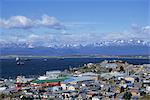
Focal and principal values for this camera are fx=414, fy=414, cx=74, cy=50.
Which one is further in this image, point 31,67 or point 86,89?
point 31,67

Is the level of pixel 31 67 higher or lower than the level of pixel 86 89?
lower

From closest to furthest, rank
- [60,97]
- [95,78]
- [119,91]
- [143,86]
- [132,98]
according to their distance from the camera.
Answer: [132,98] → [60,97] → [119,91] → [143,86] → [95,78]

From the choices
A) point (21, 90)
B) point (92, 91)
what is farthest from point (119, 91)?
point (21, 90)

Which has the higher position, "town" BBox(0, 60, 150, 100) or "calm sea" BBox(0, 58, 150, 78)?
"town" BBox(0, 60, 150, 100)

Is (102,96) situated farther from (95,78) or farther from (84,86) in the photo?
(95,78)

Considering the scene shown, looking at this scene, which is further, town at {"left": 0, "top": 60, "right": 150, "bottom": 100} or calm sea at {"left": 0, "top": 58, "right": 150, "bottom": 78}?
calm sea at {"left": 0, "top": 58, "right": 150, "bottom": 78}

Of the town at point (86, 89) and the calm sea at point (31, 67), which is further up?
the town at point (86, 89)

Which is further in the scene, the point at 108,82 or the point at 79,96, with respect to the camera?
the point at 108,82

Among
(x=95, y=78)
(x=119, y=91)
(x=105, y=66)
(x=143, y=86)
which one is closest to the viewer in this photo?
(x=119, y=91)

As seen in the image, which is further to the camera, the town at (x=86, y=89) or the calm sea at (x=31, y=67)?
the calm sea at (x=31, y=67)

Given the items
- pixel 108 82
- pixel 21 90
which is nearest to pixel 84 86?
pixel 108 82
